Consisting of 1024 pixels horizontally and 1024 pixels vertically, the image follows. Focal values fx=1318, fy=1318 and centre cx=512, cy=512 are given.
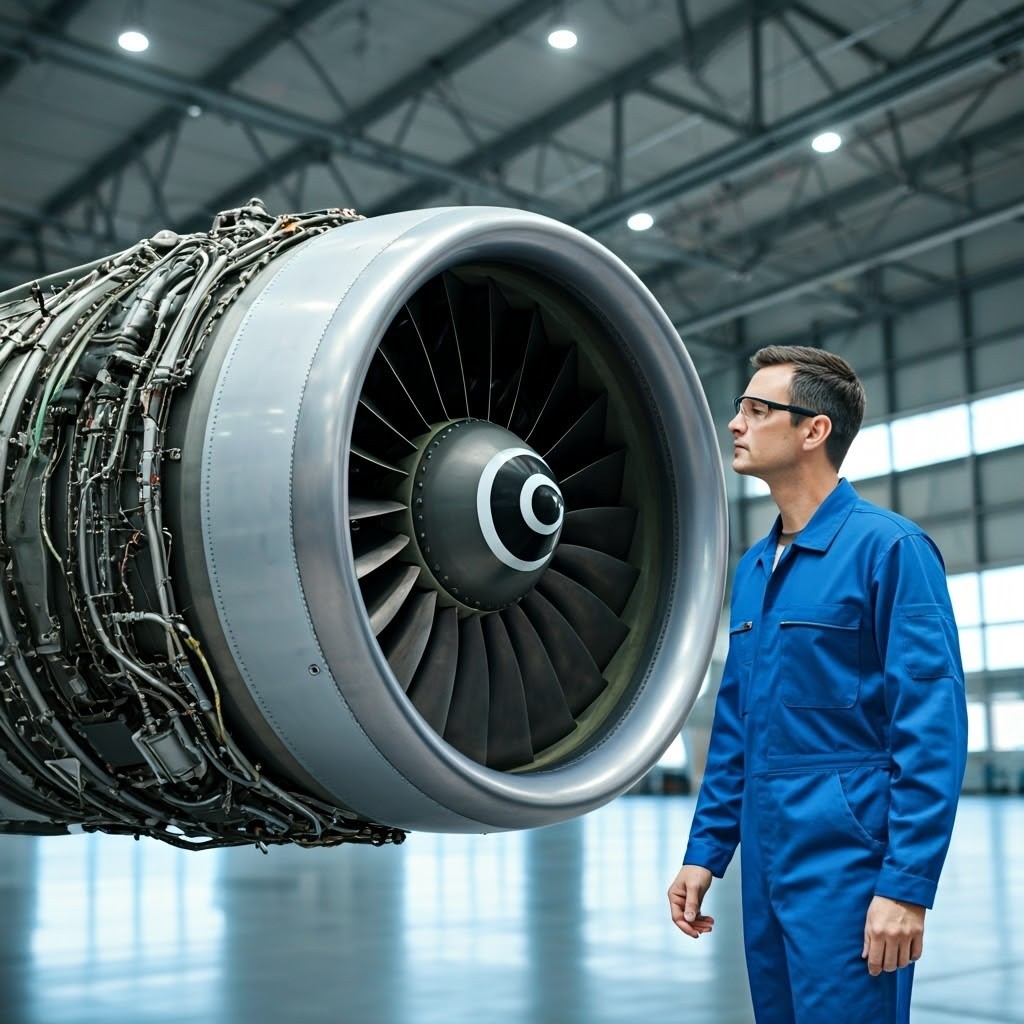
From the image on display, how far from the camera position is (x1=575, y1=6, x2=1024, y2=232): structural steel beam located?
13.1m

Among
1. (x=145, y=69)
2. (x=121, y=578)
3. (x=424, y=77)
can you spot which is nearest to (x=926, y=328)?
(x=424, y=77)

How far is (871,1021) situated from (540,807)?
907 millimetres

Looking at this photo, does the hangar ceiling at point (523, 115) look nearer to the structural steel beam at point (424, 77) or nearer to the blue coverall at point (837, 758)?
the structural steel beam at point (424, 77)

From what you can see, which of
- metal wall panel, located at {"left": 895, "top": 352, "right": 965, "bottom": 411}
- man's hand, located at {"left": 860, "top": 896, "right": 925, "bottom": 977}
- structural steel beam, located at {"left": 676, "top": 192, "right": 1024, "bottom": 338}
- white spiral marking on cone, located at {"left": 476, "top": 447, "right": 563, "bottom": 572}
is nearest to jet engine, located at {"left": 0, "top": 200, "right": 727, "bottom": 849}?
white spiral marking on cone, located at {"left": 476, "top": 447, "right": 563, "bottom": 572}

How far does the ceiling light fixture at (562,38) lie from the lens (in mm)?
14359

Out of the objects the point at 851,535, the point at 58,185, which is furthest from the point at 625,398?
the point at 58,185

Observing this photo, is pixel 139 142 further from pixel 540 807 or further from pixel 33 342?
pixel 540 807

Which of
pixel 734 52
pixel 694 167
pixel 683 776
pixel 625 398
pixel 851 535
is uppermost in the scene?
pixel 734 52

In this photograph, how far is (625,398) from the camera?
400 centimetres

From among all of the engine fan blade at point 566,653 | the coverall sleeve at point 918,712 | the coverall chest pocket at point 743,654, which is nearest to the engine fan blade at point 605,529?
the engine fan blade at point 566,653

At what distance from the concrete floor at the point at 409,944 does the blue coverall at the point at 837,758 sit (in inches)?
75.0

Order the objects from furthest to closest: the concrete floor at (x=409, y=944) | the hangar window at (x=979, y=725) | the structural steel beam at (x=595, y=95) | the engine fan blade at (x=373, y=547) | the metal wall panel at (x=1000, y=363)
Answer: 1. the hangar window at (x=979, y=725)
2. the metal wall panel at (x=1000, y=363)
3. the structural steel beam at (x=595, y=95)
4. the concrete floor at (x=409, y=944)
5. the engine fan blade at (x=373, y=547)

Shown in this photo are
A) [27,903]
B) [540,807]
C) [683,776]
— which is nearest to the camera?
[540,807]

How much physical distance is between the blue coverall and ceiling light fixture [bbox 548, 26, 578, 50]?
12484 millimetres
